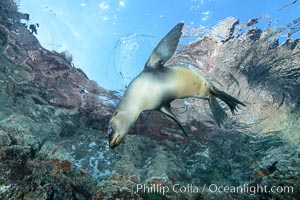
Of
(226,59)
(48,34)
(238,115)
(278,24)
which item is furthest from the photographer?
(48,34)

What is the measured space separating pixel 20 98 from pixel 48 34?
236 centimetres

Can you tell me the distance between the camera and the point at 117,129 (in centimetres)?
252

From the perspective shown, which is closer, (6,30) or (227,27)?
(227,27)

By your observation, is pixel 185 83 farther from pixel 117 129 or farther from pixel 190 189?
pixel 190 189

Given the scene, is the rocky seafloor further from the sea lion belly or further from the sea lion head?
the sea lion head

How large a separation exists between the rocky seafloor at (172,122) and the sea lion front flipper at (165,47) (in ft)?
12.8

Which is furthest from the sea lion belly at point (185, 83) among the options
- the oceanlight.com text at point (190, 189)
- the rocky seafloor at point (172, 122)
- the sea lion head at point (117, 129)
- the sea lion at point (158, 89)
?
the rocky seafloor at point (172, 122)

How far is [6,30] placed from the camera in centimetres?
780

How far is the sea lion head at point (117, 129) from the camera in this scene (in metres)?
2.47

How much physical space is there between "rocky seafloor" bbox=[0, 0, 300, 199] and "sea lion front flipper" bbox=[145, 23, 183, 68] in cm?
391

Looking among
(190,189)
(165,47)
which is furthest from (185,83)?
(190,189)

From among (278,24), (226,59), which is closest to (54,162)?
(226,59)

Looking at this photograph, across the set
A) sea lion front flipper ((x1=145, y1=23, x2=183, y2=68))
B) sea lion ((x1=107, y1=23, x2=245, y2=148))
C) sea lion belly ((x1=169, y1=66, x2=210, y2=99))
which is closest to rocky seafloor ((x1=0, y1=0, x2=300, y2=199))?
sea lion belly ((x1=169, y1=66, x2=210, y2=99))

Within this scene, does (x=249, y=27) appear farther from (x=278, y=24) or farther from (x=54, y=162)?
(x=54, y=162)
